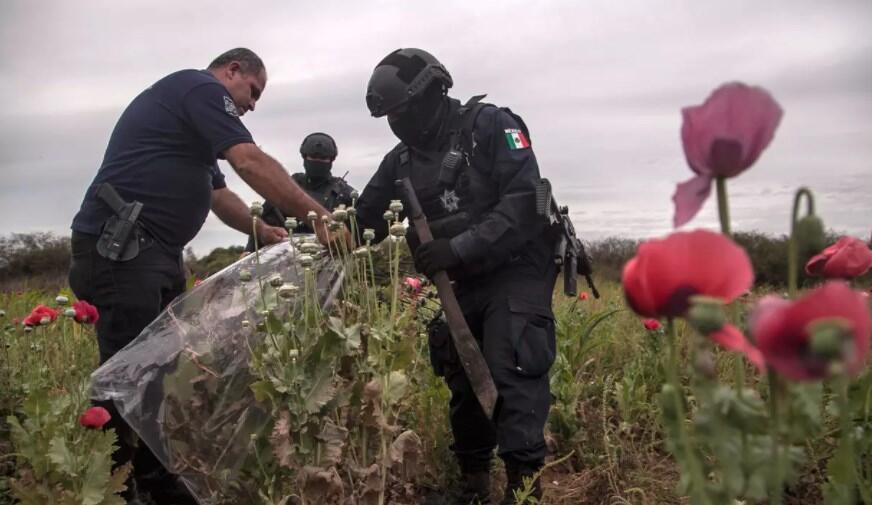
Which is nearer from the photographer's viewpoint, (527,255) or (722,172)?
(722,172)

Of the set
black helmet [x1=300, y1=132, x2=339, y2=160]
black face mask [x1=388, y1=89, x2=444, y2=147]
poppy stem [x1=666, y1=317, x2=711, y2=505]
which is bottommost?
poppy stem [x1=666, y1=317, x2=711, y2=505]

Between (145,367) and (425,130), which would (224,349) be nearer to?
(145,367)

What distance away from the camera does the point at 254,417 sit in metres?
2.83

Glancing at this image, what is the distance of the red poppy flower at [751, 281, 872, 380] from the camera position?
66 centimetres

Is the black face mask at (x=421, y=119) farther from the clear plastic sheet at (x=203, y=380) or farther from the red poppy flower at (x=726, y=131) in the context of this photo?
the red poppy flower at (x=726, y=131)

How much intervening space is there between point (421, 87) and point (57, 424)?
192 centimetres

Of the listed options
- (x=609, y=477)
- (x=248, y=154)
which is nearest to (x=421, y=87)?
(x=248, y=154)

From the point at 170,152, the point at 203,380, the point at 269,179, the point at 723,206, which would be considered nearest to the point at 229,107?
the point at 170,152

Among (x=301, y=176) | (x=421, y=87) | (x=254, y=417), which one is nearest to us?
(x=254, y=417)

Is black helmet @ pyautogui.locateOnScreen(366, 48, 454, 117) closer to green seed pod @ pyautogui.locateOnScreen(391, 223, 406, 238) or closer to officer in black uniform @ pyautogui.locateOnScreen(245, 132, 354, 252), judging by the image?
green seed pod @ pyautogui.locateOnScreen(391, 223, 406, 238)

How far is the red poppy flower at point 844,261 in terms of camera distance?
1.53 metres

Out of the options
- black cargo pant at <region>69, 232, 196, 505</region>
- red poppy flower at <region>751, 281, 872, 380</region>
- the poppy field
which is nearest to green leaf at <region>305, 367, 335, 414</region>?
the poppy field

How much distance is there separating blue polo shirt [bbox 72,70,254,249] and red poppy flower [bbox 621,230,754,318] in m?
3.14

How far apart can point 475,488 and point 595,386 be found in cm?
120
